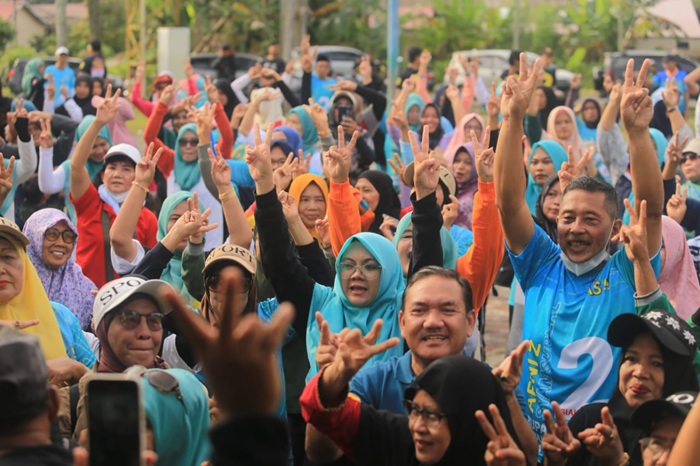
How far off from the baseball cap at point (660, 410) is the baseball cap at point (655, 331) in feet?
1.72

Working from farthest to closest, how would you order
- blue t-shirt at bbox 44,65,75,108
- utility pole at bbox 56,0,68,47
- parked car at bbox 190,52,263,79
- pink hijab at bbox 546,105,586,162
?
1. parked car at bbox 190,52,263,79
2. utility pole at bbox 56,0,68,47
3. blue t-shirt at bbox 44,65,75,108
4. pink hijab at bbox 546,105,586,162

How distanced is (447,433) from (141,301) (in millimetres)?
1487

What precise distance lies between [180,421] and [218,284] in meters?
1.49

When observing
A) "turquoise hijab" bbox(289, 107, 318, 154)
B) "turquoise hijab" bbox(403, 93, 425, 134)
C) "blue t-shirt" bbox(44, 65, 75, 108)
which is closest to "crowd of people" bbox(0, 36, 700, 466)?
"turquoise hijab" bbox(289, 107, 318, 154)

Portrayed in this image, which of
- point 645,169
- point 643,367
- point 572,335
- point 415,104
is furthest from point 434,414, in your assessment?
point 415,104

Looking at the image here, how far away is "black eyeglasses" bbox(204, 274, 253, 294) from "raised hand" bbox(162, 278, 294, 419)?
2671 millimetres

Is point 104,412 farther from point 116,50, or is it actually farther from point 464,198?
point 116,50

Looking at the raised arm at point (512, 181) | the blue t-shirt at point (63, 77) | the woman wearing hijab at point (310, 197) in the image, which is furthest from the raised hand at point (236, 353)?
the blue t-shirt at point (63, 77)

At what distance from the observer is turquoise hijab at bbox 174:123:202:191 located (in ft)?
A: 29.5

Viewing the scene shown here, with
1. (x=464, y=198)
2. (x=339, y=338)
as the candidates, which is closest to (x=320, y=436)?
(x=339, y=338)

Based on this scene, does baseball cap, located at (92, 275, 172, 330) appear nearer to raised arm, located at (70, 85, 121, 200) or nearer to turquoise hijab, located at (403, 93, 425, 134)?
raised arm, located at (70, 85, 121, 200)

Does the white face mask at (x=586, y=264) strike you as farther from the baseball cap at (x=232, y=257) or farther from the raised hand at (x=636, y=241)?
the baseball cap at (x=232, y=257)

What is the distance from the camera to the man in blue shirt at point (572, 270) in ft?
14.7

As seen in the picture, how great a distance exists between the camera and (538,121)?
1085 cm
